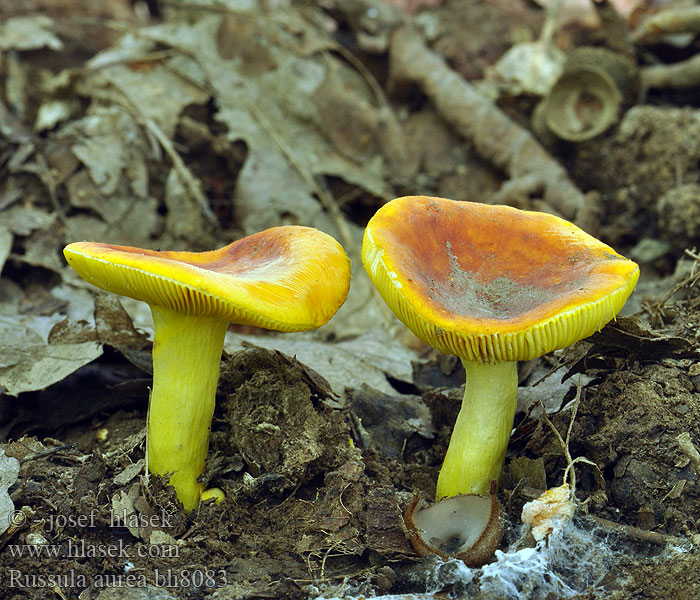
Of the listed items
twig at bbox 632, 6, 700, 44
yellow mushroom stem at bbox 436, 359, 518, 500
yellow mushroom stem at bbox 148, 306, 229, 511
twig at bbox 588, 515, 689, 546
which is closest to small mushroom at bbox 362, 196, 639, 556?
yellow mushroom stem at bbox 436, 359, 518, 500

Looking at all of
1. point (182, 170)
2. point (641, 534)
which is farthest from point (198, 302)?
point (182, 170)

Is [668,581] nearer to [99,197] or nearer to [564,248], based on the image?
[564,248]

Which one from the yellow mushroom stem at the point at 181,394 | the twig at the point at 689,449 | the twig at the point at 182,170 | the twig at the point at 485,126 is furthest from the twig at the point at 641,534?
the twig at the point at 182,170

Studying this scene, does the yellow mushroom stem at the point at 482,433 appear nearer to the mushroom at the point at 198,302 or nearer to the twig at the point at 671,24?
the mushroom at the point at 198,302

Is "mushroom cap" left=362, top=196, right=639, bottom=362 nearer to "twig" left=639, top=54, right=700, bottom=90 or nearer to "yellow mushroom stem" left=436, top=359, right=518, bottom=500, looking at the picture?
"yellow mushroom stem" left=436, top=359, right=518, bottom=500

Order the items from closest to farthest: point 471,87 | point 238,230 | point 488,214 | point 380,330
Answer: point 488,214 < point 380,330 < point 238,230 < point 471,87

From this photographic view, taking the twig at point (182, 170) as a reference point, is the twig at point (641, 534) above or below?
above

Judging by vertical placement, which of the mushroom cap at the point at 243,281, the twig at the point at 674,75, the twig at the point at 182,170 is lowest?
the twig at the point at 182,170

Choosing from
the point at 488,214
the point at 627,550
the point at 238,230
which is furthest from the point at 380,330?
the point at 627,550
